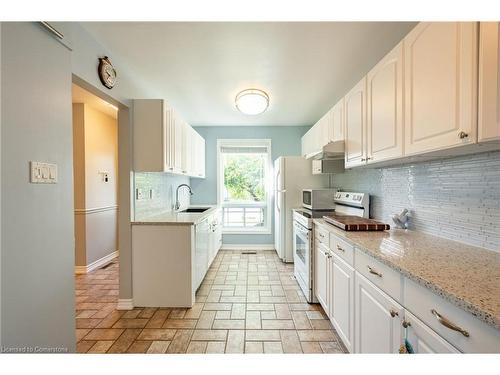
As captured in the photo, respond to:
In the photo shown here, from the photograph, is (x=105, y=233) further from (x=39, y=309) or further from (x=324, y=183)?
(x=324, y=183)

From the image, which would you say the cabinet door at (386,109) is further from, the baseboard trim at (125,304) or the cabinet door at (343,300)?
the baseboard trim at (125,304)

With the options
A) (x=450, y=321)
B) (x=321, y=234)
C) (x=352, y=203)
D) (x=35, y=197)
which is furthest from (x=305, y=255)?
(x=35, y=197)

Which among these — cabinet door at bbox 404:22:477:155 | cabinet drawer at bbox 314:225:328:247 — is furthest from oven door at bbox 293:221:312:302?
cabinet door at bbox 404:22:477:155

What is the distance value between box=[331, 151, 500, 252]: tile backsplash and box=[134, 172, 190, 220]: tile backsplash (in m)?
2.61

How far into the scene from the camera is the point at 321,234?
2344 mm

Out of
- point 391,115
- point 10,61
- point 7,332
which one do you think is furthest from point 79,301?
point 391,115

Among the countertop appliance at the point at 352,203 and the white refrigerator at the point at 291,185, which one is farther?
the white refrigerator at the point at 291,185

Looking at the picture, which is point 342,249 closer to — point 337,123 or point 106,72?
point 337,123

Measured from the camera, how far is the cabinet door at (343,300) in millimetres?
1638

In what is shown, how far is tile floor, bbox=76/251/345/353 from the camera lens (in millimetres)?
1909

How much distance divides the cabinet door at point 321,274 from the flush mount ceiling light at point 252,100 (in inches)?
73.4

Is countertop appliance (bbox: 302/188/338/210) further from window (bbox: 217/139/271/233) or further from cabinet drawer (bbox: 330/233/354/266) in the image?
window (bbox: 217/139/271/233)

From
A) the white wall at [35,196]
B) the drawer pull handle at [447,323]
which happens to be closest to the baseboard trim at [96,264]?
the white wall at [35,196]

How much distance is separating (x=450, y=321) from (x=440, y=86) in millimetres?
1064
